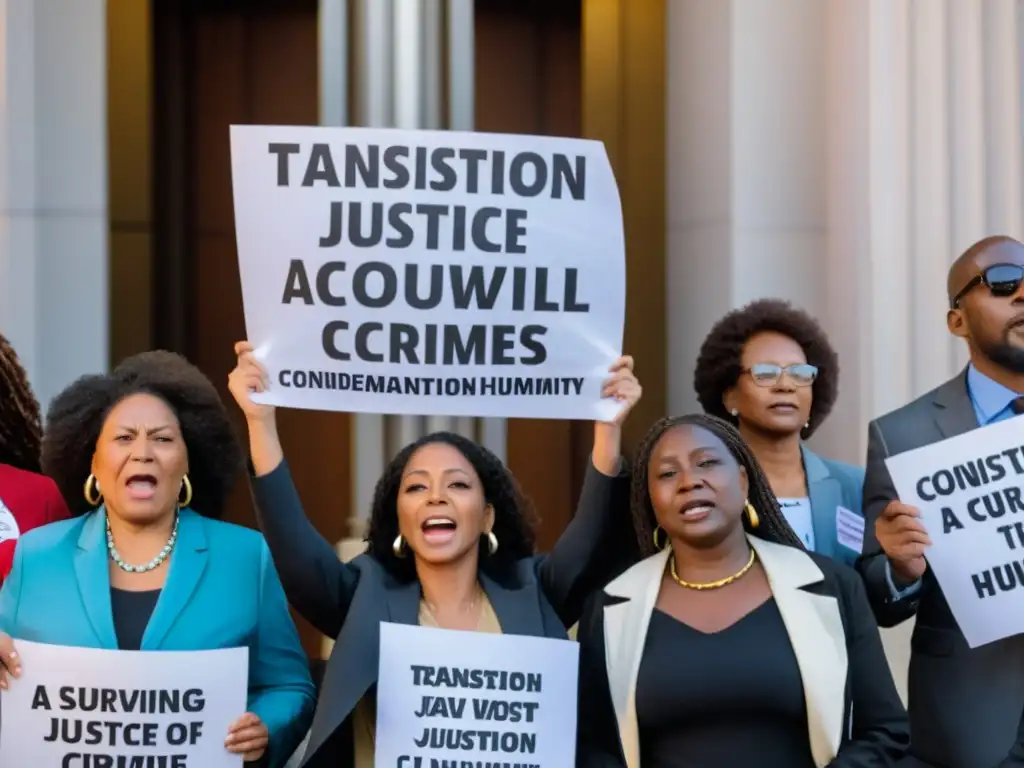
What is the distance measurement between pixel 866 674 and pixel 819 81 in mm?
3449

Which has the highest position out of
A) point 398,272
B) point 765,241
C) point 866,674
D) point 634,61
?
point 634,61

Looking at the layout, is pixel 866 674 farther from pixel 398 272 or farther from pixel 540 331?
pixel 398 272

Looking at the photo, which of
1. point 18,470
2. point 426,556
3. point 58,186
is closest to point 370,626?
point 426,556

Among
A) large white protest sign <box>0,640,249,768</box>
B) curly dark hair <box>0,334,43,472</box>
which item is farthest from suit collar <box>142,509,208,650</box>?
curly dark hair <box>0,334,43,472</box>

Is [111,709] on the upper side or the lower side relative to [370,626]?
lower

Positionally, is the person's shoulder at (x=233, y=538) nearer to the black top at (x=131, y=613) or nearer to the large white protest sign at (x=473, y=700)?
the black top at (x=131, y=613)

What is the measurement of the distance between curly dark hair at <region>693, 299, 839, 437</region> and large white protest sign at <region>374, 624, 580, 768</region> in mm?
1389

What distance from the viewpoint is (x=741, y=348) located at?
462cm

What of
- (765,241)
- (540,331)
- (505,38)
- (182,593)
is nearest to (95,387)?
(182,593)

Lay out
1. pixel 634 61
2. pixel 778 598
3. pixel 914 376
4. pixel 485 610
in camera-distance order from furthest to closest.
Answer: pixel 634 61 < pixel 914 376 < pixel 485 610 < pixel 778 598

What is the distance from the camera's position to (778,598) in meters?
3.44

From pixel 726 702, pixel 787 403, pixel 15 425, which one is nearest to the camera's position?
pixel 726 702

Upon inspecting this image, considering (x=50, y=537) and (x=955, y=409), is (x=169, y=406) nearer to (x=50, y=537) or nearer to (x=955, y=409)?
(x=50, y=537)

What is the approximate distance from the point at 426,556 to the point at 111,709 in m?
0.78
